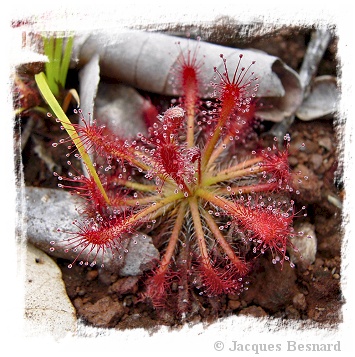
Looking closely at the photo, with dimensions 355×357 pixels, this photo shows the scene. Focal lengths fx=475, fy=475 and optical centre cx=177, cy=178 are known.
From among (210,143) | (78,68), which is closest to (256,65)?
(210,143)

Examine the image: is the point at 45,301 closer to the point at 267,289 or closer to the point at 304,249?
the point at 267,289

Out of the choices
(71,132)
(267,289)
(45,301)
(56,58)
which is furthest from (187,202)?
(56,58)

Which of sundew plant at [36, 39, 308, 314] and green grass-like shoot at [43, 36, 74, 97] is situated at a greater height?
green grass-like shoot at [43, 36, 74, 97]

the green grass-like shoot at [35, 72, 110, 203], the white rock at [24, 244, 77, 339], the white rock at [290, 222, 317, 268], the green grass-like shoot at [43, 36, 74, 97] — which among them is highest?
the green grass-like shoot at [43, 36, 74, 97]

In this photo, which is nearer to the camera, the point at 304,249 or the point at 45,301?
the point at 45,301

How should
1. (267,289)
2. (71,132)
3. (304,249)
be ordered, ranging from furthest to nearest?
(304,249), (267,289), (71,132)

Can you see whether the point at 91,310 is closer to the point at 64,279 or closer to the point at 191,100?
the point at 64,279

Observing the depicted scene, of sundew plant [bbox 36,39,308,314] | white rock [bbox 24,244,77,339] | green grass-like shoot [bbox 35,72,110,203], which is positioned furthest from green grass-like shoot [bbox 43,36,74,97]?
white rock [bbox 24,244,77,339]

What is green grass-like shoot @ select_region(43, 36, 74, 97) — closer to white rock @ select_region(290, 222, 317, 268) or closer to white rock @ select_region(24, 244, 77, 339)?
white rock @ select_region(24, 244, 77, 339)
